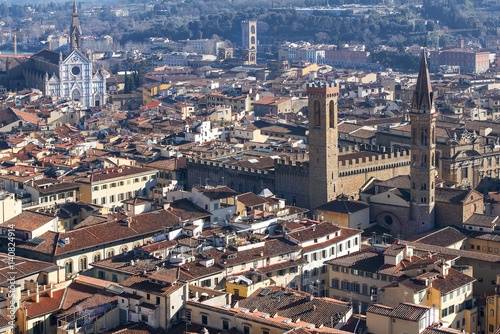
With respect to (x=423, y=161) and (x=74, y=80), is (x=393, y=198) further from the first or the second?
(x=74, y=80)

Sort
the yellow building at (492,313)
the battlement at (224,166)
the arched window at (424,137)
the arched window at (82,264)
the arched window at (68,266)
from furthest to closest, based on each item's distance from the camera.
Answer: the battlement at (224,166)
the arched window at (424,137)
the arched window at (82,264)
the arched window at (68,266)
the yellow building at (492,313)

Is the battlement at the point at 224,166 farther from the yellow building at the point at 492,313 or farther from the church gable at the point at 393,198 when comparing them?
the yellow building at the point at 492,313

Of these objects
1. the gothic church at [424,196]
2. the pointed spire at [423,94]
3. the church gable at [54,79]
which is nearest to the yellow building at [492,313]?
the gothic church at [424,196]

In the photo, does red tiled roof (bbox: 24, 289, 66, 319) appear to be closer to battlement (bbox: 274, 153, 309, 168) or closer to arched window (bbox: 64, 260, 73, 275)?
arched window (bbox: 64, 260, 73, 275)

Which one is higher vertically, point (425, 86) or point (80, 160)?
point (425, 86)

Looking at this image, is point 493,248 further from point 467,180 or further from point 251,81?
point 251,81

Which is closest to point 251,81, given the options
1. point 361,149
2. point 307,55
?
point 307,55
